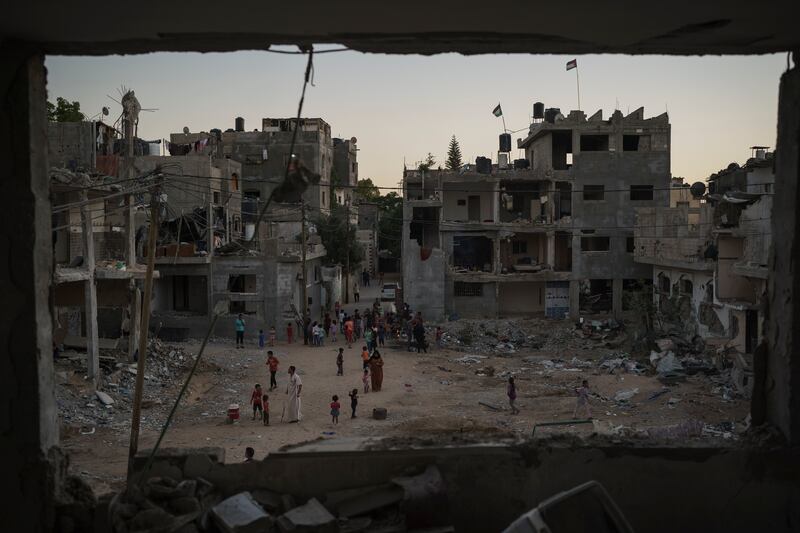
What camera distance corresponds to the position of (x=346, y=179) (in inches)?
2314

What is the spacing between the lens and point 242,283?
3238 centimetres

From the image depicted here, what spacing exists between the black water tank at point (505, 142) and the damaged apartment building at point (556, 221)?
4.55 meters

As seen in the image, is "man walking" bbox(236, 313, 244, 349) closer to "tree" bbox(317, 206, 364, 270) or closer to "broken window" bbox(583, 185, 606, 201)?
"tree" bbox(317, 206, 364, 270)

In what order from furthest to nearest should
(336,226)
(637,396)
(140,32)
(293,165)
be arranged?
1. (336,226)
2. (637,396)
3. (293,165)
4. (140,32)

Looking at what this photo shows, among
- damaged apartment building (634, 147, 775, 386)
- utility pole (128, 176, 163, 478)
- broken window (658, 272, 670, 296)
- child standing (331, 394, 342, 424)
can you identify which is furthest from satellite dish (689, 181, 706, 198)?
utility pole (128, 176, 163, 478)

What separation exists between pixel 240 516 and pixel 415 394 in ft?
57.2

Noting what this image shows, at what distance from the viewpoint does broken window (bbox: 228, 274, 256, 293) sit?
31922 mm

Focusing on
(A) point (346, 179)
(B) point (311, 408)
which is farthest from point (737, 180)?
(A) point (346, 179)

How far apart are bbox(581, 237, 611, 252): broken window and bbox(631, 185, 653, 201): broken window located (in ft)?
8.83

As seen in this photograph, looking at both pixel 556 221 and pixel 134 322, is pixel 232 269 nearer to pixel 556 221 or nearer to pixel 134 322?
pixel 134 322

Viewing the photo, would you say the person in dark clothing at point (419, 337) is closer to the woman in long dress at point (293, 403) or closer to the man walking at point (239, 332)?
the man walking at point (239, 332)

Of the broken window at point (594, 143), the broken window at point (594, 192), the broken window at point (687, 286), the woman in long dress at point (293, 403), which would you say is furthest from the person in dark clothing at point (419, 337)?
the broken window at point (594, 143)

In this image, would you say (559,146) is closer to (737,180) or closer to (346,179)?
(737,180)

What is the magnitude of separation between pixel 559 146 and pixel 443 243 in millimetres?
8697
